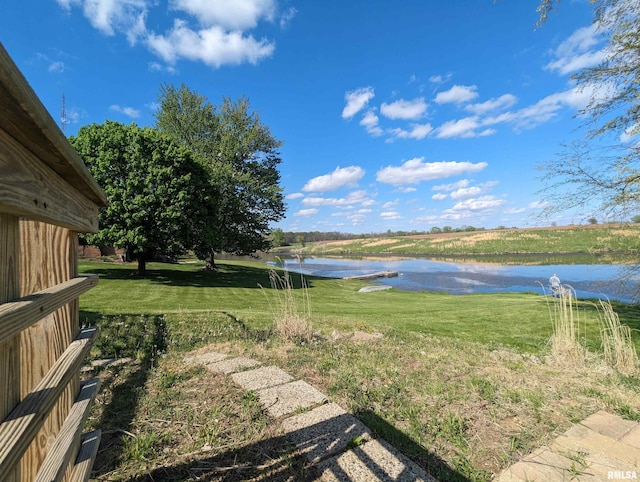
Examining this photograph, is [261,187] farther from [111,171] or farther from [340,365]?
[340,365]

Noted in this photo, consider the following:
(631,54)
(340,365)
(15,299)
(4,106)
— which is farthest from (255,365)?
(631,54)

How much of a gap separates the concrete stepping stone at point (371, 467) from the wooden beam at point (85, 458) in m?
1.10

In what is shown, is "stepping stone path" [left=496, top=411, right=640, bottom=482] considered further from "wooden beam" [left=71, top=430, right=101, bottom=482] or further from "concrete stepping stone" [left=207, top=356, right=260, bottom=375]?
"concrete stepping stone" [left=207, top=356, right=260, bottom=375]

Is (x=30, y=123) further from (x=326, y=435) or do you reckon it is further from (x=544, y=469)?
(x=544, y=469)

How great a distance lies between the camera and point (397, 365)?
326 cm

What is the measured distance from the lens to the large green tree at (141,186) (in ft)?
34.9

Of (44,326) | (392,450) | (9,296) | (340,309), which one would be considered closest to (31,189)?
(9,296)

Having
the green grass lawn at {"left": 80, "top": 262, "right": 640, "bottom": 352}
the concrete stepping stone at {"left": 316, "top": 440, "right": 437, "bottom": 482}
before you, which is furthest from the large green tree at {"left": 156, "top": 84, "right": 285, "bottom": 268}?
the concrete stepping stone at {"left": 316, "top": 440, "right": 437, "bottom": 482}

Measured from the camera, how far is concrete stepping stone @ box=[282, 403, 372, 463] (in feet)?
5.99

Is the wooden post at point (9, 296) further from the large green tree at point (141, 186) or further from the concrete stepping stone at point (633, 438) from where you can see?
the large green tree at point (141, 186)

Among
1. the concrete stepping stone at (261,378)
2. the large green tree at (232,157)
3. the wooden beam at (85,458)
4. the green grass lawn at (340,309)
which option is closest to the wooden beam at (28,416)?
the wooden beam at (85,458)

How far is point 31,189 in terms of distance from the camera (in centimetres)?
90

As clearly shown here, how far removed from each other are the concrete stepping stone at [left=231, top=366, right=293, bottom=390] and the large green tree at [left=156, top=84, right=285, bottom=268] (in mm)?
13828

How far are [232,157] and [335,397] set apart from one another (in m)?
16.9
